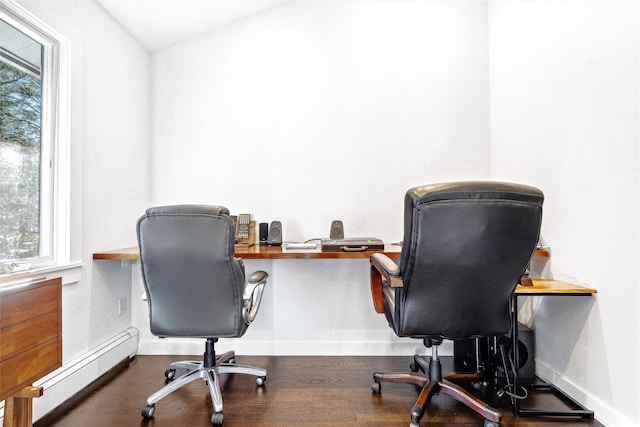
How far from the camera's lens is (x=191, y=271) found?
177 cm

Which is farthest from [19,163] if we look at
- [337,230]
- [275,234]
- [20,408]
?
[337,230]

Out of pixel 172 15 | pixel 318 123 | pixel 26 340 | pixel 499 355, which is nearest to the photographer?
pixel 26 340

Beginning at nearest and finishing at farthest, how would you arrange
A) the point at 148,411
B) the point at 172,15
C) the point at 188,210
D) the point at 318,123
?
the point at 188,210 < the point at 148,411 < the point at 172,15 < the point at 318,123

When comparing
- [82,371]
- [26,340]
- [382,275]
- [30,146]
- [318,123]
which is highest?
[318,123]

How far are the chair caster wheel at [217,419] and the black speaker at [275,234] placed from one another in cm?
112

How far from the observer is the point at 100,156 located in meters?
2.35

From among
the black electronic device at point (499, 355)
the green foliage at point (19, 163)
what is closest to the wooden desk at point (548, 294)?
the black electronic device at point (499, 355)

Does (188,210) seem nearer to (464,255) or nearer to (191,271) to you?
(191,271)

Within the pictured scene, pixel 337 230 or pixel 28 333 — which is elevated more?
pixel 337 230

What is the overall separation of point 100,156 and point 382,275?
1.95 metres

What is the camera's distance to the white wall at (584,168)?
1.66 metres

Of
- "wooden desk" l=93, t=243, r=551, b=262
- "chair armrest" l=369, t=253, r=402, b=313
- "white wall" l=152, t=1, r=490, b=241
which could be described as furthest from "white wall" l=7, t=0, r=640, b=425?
"chair armrest" l=369, t=253, r=402, b=313

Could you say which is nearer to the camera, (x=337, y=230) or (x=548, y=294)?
(x=548, y=294)

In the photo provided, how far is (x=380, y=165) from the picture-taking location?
279 cm
